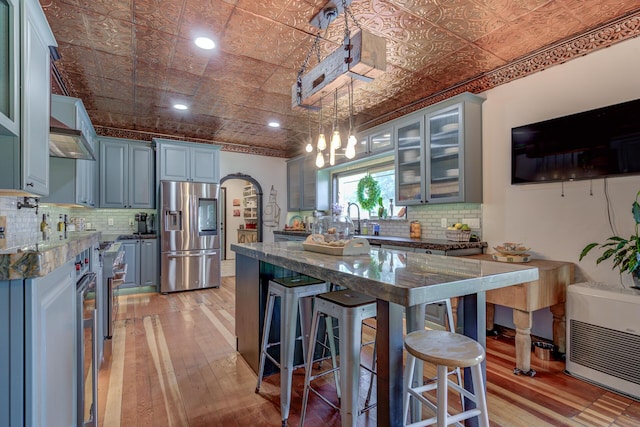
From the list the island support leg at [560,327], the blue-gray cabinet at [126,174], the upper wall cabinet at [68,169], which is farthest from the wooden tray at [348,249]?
the blue-gray cabinet at [126,174]

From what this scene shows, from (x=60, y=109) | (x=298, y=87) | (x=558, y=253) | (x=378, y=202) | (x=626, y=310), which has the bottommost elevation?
(x=626, y=310)

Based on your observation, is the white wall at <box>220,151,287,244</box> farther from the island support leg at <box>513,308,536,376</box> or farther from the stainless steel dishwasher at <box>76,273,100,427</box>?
the island support leg at <box>513,308,536,376</box>

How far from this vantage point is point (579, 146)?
2.62 metres

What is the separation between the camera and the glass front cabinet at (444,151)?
330 cm

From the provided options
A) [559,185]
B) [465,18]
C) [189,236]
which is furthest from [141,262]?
[559,185]

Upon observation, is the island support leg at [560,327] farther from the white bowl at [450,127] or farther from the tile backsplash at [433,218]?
the white bowl at [450,127]

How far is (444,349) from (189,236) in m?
4.60

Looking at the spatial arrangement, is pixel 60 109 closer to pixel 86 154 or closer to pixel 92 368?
pixel 86 154

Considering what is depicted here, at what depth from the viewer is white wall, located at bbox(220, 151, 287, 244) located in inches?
241

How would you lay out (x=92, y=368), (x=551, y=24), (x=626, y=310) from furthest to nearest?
1. (x=551, y=24)
2. (x=626, y=310)
3. (x=92, y=368)

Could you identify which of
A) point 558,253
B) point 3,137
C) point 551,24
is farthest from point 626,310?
point 3,137

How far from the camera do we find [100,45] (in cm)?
273

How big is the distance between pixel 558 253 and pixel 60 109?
4.94 meters

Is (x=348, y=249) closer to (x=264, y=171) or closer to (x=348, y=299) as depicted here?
(x=348, y=299)
